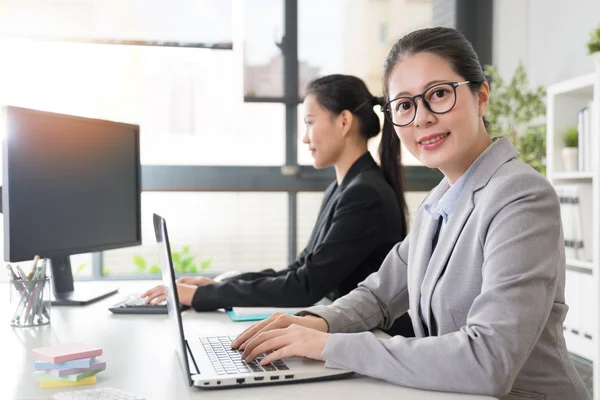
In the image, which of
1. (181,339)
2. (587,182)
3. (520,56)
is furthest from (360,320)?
(520,56)

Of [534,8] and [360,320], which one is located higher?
[534,8]

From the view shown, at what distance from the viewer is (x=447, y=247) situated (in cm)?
122

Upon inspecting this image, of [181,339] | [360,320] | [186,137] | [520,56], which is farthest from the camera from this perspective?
[520,56]

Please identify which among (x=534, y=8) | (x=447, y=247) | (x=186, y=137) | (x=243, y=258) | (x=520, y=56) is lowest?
(x=243, y=258)

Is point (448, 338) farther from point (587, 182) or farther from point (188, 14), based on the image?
point (188, 14)

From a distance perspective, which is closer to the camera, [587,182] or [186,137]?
[587,182]

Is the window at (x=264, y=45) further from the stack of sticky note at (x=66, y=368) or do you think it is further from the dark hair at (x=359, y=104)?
the stack of sticky note at (x=66, y=368)

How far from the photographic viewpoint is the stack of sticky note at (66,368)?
3.47 feet

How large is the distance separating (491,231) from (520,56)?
282 cm

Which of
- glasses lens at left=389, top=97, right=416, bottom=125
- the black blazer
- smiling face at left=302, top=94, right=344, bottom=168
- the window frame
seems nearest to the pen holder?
the black blazer

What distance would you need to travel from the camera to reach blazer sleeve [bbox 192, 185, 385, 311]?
175 cm

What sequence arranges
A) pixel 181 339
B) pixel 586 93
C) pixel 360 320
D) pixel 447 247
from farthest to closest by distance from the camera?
1. pixel 586 93
2. pixel 360 320
3. pixel 447 247
4. pixel 181 339

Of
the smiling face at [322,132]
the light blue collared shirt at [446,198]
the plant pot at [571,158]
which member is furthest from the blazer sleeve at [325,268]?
the plant pot at [571,158]

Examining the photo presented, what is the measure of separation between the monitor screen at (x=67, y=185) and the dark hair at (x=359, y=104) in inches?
26.1
